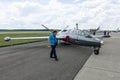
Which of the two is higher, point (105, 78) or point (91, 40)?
point (91, 40)

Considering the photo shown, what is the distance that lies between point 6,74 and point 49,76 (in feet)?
5.33

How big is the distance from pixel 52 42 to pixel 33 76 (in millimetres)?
3522

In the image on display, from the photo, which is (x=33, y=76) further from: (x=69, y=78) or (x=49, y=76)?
(x=69, y=78)

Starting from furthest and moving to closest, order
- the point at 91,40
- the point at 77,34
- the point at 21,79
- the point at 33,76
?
the point at 77,34 < the point at 91,40 < the point at 33,76 < the point at 21,79

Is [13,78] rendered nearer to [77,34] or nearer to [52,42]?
[52,42]

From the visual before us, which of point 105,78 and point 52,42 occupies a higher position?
point 52,42

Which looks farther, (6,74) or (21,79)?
(6,74)

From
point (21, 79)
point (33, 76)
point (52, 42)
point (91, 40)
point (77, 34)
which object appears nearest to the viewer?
point (21, 79)

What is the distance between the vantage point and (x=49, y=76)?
5418mm

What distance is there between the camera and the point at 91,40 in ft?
38.1

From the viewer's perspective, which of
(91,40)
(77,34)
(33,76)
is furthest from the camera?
(77,34)

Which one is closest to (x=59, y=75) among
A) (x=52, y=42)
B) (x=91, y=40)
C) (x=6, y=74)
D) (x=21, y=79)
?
(x=21, y=79)

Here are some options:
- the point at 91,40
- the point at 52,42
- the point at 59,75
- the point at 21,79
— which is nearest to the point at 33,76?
the point at 21,79

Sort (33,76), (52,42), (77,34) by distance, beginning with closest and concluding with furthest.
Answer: (33,76) < (52,42) < (77,34)
